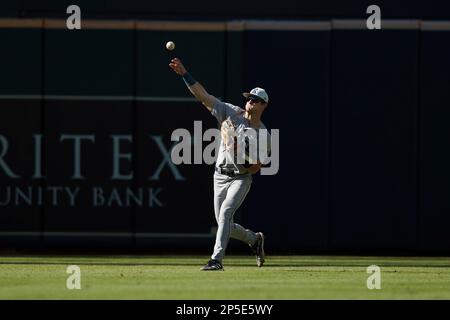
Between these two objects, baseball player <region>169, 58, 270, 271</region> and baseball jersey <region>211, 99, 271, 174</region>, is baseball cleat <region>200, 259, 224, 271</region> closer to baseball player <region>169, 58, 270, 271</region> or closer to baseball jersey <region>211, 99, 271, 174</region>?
baseball player <region>169, 58, 270, 271</region>

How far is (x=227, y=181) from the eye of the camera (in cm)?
1320

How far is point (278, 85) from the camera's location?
1789 centimetres

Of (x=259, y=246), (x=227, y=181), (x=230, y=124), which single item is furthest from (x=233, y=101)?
(x=230, y=124)

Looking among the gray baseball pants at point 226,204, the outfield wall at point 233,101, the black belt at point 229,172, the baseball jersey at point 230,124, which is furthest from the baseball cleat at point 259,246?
the outfield wall at point 233,101

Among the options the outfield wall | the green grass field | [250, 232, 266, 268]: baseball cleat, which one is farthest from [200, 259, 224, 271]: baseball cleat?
the outfield wall

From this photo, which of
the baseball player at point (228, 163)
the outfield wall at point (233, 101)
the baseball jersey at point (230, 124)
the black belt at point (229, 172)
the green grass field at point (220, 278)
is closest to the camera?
the green grass field at point (220, 278)

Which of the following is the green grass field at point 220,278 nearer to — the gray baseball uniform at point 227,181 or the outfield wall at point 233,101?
the gray baseball uniform at point 227,181

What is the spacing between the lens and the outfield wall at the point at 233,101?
17.9 meters

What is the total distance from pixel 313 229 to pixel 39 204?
12.9 feet

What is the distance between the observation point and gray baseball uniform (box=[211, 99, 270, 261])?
1290cm

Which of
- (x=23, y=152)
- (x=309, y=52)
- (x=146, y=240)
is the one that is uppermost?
(x=309, y=52)

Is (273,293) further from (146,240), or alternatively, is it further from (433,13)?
(433,13)
